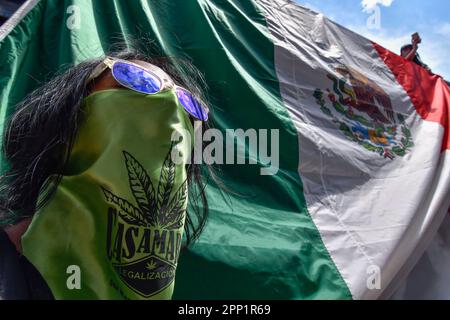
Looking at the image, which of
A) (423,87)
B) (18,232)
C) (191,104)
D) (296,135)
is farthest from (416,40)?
(18,232)

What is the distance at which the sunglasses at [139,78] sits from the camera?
2.40 ft

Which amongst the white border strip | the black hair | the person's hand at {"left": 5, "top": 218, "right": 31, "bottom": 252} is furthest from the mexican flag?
the person's hand at {"left": 5, "top": 218, "right": 31, "bottom": 252}

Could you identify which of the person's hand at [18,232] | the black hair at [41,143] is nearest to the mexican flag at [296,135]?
the black hair at [41,143]

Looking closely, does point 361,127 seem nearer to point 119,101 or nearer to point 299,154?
point 299,154

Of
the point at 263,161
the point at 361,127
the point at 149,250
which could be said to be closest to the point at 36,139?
the point at 149,250

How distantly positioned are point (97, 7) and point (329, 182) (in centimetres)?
105

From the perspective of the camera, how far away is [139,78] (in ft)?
2.46

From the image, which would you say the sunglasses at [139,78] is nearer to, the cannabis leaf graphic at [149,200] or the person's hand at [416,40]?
the cannabis leaf graphic at [149,200]

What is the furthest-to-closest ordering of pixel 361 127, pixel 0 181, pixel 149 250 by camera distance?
1. pixel 361 127
2. pixel 0 181
3. pixel 149 250

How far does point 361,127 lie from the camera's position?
6.07 ft

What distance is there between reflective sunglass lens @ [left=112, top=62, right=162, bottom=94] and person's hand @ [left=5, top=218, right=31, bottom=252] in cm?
28

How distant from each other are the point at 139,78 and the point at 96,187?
22cm

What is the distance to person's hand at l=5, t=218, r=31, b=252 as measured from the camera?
0.66m

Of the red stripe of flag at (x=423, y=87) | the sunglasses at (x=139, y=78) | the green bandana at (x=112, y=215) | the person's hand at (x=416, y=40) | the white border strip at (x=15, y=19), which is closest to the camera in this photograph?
the green bandana at (x=112, y=215)
